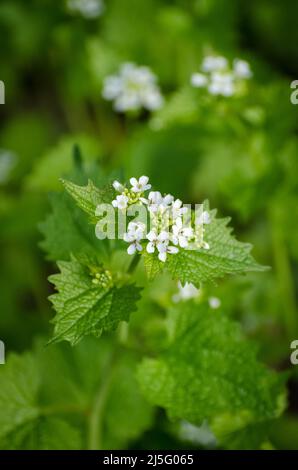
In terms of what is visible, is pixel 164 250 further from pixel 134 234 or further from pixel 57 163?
pixel 57 163

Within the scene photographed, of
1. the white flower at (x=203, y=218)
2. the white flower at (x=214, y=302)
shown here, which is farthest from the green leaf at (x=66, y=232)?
the white flower at (x=214, y=302)

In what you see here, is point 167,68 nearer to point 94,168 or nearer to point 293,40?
point 293,40

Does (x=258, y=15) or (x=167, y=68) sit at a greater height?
(x=258, y=15)

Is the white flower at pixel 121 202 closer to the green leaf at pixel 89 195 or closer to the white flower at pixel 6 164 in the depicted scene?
the green leaf at pixel 89 195

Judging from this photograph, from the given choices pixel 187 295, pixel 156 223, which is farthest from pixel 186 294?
pixel 156 223

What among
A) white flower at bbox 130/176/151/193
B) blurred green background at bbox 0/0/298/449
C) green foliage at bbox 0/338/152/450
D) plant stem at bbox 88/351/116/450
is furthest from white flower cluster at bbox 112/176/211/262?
blurred green background at bbox 0/0/298/449

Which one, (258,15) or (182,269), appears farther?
(258,15)
